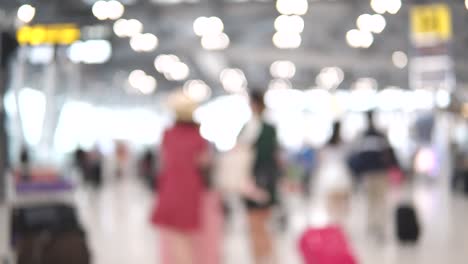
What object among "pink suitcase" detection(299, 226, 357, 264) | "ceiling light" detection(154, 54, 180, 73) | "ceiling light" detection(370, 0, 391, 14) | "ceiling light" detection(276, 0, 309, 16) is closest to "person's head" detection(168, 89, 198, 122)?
"pink suitcase" detection(299, 226, 357, 264)

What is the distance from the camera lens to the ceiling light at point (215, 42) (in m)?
36.1

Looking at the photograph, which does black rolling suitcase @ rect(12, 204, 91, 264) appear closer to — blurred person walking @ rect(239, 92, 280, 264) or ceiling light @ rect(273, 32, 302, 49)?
blurred person walking @ rect(239, 92, 280, 264)

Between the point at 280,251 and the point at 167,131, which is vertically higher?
the point at 167,131

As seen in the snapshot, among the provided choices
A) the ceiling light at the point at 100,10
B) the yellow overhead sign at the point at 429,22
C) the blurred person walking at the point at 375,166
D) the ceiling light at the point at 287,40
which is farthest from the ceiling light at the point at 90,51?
the ceiling light at the point at 287,40

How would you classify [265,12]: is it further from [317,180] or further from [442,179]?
[317,180]

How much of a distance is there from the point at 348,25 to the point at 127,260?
24.3 metres

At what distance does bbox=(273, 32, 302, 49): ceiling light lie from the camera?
3550 centimetres

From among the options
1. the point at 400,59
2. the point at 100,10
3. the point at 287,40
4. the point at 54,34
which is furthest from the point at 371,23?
the point at 54,34

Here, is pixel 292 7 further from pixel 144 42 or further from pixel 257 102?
pixel 257 102

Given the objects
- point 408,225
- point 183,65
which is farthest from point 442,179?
point 183,65

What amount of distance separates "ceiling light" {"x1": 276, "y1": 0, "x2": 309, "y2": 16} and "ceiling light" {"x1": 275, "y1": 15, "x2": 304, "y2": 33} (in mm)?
1872

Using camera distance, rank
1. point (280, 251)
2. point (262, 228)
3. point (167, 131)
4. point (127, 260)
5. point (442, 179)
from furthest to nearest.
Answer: point (442, 179), point (280, 251), point (127, 260), point (262, 228), point (167, 131)

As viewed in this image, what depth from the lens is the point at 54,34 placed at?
1316 cm

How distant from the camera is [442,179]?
15.6 meters
